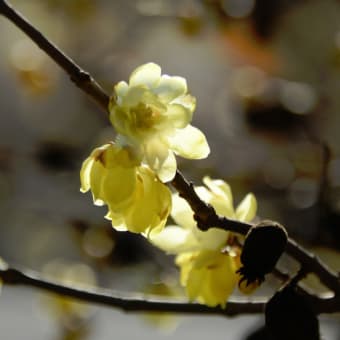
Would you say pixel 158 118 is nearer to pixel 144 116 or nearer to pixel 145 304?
pixel 144 116

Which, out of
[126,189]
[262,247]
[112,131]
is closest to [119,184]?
[126,189]

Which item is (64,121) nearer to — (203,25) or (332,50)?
(203,25)

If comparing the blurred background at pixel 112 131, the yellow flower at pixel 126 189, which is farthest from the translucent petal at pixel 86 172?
the blurred background at pixel 112 131

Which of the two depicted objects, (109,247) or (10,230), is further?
(10,230)

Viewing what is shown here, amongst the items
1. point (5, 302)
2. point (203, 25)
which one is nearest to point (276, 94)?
point (203, 25)

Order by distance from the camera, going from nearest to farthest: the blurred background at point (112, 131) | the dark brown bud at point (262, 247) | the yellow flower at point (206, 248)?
the dark brown bud at point (262, 247) → the yellow flower at point (206, 248) → the blurred background at point (112, 131)

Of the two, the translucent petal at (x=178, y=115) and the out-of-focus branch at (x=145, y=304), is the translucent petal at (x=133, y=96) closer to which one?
the translucent petal at (x=178, y=115)
